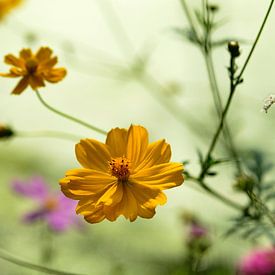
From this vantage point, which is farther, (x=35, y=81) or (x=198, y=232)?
(x=198, y=232)

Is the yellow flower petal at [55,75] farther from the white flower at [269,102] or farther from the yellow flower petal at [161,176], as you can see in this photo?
the white flower at [269,102]

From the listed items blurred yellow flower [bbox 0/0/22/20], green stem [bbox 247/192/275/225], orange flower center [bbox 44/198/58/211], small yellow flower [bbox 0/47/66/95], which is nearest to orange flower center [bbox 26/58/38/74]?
small yellow flower [bbox 0/47/66/95]

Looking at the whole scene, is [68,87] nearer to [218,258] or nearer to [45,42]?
[45,42]

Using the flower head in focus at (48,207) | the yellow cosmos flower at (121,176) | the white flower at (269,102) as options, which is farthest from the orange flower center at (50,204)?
the white flower at (269,102)

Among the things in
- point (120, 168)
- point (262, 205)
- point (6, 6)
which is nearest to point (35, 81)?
point (120, 168)

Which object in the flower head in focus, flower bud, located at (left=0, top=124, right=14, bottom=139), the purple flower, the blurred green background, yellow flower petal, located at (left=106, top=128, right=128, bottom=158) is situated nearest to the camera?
yellow flower petal, located at (left=106, top=128, right=128, bottom=158)

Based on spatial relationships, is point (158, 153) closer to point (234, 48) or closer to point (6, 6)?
point (234, 48)

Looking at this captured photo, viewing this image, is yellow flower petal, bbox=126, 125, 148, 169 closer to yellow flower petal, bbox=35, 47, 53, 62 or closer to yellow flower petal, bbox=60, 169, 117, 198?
yellow flower petal, bbox=60, 169, 117, 198
